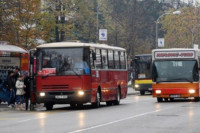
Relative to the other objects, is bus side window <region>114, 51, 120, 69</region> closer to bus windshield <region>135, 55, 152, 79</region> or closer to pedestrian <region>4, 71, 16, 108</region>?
pedestrian <region>4, 71, 16, 108</region>

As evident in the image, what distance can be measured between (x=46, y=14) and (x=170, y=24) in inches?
2271

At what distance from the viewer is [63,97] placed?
99.3 ft

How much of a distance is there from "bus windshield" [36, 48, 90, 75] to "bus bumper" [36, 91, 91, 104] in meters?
0.83

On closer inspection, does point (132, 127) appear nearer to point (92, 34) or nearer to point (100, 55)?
point (100, 55)

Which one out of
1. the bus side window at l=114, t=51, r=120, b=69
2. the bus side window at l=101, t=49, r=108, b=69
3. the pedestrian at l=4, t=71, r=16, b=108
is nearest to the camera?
the pedestrian at l=4, t=71, r=16, b=108

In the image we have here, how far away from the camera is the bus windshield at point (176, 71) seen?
3750 cm

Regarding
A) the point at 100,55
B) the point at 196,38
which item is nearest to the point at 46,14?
the point at 100,55

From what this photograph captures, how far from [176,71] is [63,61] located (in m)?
8.96

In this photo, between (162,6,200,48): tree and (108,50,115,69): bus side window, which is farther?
(162,6,200,48): tree

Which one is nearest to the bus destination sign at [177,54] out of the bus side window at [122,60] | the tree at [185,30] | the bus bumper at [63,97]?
the bus side window at [122,60]

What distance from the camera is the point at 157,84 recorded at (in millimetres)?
37438

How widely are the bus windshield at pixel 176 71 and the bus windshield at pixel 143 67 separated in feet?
56.4

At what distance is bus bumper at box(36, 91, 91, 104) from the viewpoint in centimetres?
3025

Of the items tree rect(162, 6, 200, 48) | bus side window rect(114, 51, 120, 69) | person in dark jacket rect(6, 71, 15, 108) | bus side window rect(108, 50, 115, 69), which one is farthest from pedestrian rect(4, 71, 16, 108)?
tree rect(162, 6, 200, 48)
